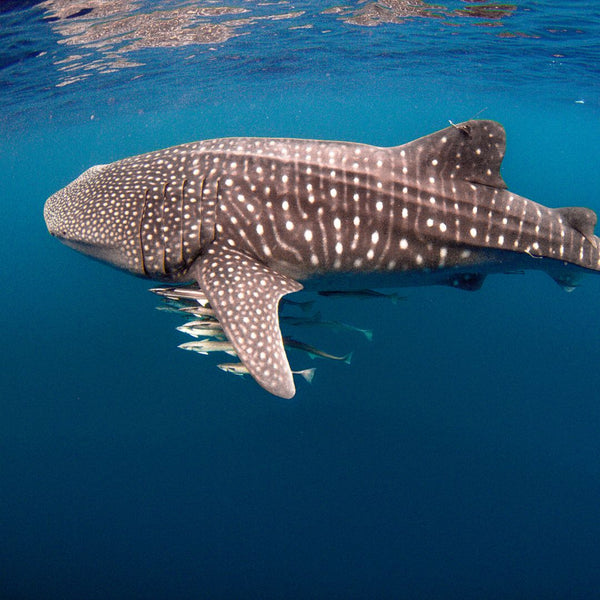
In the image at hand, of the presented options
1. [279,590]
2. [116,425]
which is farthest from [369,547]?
[116,425]

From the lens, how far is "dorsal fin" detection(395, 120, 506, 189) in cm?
411

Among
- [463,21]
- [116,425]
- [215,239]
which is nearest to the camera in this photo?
A: [215,239]

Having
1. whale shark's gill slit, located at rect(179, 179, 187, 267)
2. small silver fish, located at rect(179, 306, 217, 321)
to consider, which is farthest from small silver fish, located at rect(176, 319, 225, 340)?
whale shark's gill slit, located at rect(179, 179, 187, 267)

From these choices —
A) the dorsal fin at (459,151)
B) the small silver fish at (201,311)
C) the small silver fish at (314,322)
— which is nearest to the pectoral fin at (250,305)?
the small silver fish at (201,311)

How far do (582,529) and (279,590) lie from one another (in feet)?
27.0

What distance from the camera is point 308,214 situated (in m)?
4.05

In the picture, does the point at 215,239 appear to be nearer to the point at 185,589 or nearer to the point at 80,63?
the point at 185,589

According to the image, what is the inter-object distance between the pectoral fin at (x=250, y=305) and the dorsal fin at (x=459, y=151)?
1816 millimetres

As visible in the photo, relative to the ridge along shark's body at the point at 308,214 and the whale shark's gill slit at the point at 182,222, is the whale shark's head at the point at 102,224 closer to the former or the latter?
the ridge along shark's body at the point at 308,214

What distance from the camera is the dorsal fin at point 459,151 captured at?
4.11 meters

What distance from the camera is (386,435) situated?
11.4 metres

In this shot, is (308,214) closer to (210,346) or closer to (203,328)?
(203,328)

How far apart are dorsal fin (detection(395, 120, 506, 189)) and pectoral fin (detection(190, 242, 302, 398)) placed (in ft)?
5.96

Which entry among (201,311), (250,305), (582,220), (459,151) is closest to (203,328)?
(201,311)
